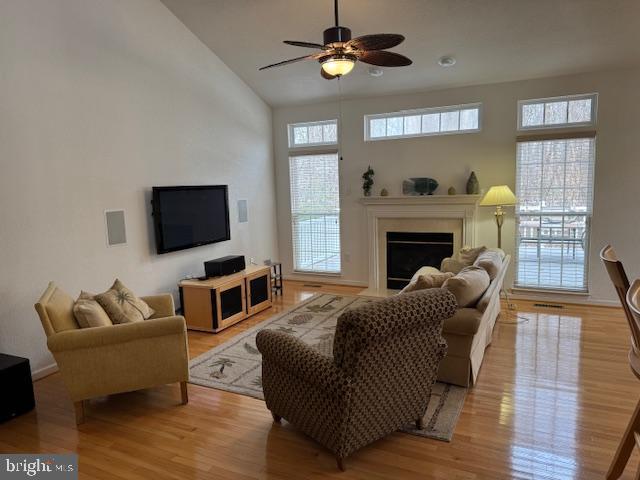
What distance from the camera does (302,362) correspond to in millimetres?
2426

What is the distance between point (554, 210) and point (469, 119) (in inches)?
62.9

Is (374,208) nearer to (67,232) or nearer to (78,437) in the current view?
(67,232)

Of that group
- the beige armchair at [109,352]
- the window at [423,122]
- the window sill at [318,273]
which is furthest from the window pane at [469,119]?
the beige armchair at [109,352]

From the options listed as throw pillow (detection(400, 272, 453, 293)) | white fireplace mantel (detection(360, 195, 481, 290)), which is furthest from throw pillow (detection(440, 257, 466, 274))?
throw pillow (detection(400, 272, 453, 293))

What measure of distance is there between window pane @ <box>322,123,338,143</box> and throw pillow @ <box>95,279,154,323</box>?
13.2 ft

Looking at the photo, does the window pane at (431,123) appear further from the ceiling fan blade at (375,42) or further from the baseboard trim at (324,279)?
the ceiling fan blade at (375,42)

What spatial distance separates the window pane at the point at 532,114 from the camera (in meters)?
5.37

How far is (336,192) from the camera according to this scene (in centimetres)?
668

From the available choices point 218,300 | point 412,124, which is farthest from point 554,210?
point 218,300

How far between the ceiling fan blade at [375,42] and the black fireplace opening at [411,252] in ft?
11.2

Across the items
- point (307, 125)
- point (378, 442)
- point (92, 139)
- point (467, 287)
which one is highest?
point (307, 125)

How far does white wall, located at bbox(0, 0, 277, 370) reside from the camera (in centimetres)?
349

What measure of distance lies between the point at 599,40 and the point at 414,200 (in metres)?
2.66

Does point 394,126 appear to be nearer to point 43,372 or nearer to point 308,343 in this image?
point 308,343
